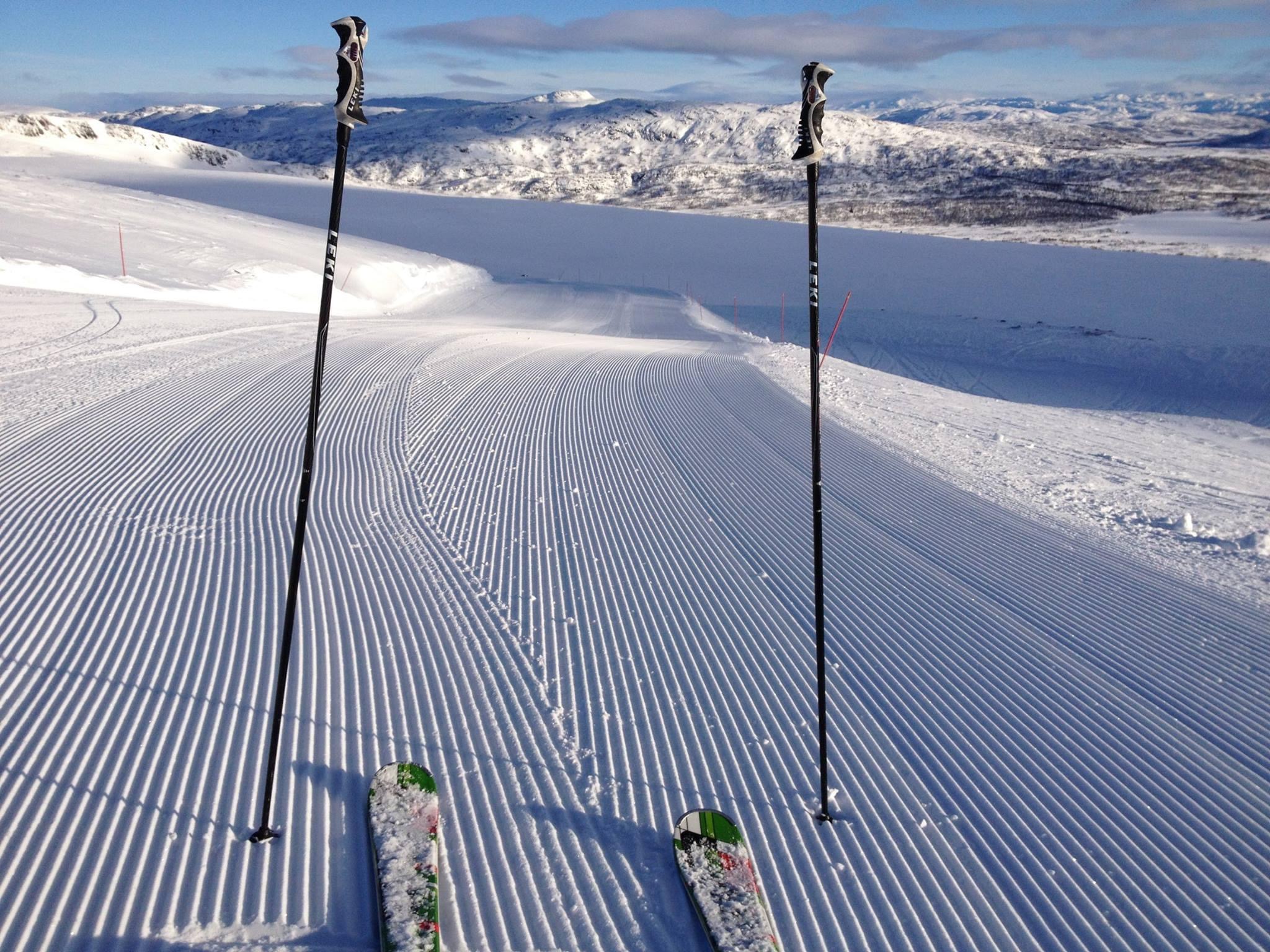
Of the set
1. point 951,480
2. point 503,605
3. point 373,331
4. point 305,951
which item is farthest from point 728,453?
point 373,331

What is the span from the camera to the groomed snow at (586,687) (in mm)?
3576

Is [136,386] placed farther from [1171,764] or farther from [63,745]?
[1171,764]

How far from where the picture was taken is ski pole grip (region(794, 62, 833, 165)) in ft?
12.1

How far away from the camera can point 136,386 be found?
1127 cm

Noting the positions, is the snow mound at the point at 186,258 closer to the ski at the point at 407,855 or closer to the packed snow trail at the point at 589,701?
the packed snow trail at the point at 589,701

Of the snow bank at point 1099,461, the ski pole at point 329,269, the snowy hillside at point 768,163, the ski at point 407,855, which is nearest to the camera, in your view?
the ski at point 407,855

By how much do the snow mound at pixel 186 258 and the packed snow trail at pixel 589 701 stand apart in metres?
11.3

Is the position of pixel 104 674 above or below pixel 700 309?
below

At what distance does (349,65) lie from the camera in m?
3.48

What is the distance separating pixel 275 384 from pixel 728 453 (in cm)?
659

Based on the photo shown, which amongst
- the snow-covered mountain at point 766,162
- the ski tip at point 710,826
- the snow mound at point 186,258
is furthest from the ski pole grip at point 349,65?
the snow-covered mountain at point 766,162

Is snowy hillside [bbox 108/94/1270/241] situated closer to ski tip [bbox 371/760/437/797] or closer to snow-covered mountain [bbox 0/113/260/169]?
snow-covered mountain [bbox 0/113/260/169]

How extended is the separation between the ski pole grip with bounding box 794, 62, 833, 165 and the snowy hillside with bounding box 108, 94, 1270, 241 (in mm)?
50884

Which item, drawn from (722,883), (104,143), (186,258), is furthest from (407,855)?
(104,143)
